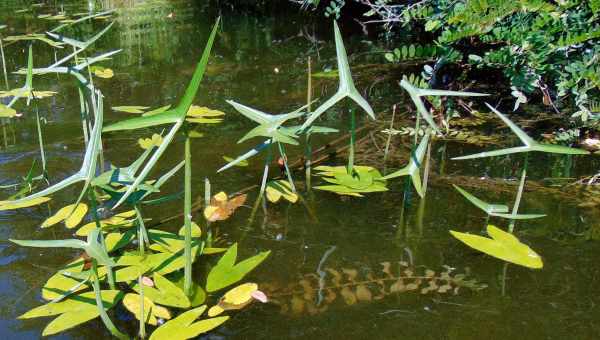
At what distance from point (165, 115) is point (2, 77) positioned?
2.25m

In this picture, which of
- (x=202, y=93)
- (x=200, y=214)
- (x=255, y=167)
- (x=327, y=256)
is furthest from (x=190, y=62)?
(x=327, y=256)

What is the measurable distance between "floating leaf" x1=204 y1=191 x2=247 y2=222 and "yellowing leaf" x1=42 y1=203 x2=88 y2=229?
30 cm

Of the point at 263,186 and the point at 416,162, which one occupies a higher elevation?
the point at 416,162

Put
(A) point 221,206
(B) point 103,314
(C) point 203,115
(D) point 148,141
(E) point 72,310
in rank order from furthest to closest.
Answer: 1. (C) point 203,115
2. (D) point 148,141
3. (A) point 221,206
4. (E) point 72,310
5. (B) point 103,314

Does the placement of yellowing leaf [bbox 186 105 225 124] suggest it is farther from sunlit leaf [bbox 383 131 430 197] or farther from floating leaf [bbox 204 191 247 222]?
sunlit leaf [bbox 383 131 430 197]

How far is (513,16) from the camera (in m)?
1.70

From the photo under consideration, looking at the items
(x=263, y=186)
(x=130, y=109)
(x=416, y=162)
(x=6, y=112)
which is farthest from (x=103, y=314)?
(x=6, y=112)

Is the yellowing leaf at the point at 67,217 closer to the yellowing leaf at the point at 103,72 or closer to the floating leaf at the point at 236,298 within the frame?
the floating leaf at the point at 236,298

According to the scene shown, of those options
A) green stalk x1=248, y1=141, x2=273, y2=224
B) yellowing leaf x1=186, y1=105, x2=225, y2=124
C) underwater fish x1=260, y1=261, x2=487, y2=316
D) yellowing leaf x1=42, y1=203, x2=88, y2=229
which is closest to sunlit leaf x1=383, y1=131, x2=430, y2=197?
underwater fish x1=260, y1=261, x2=487, y2=316

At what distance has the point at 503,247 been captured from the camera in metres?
1.18

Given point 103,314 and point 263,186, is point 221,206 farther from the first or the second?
point 103,314

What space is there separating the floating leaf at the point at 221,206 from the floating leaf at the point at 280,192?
69mm

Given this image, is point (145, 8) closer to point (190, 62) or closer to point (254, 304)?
point (190, 62)

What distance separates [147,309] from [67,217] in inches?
17.6
